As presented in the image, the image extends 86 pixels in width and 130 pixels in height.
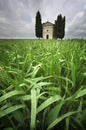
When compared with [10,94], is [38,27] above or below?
above

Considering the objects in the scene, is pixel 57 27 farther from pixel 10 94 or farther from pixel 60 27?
pixel 10 94

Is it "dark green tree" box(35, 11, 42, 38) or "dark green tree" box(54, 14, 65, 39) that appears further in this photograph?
"dark green tree" box(54, 14, 65, 39)

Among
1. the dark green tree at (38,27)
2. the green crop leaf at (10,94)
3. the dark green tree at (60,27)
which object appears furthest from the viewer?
the dark green tree at (60,27)

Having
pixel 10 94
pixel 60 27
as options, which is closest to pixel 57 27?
pixel 60 27

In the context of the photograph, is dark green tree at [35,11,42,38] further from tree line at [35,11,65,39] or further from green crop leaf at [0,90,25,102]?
green crop leaf at [0,90,25,102]

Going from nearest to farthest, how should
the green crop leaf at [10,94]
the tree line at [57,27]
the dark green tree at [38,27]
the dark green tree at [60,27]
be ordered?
the green crop leaf at [10,94], the dark green tree at [38,27], the tree line at [57,27], the dark green tree at [60,27]

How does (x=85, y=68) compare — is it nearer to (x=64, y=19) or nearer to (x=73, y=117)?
(x=73, y=117)

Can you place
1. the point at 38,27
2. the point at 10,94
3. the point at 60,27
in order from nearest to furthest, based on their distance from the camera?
the point at 10,94
the point at 38,27
the point at 60,27

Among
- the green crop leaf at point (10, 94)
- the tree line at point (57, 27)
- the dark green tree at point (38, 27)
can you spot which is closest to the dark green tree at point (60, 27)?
the tree line at point (57, 27)

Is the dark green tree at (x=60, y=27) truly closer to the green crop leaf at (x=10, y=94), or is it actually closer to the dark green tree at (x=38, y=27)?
the dark green tree at (x=38, y=27)

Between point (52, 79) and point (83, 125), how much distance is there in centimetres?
45

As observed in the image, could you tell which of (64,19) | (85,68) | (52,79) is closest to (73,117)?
(52,79)

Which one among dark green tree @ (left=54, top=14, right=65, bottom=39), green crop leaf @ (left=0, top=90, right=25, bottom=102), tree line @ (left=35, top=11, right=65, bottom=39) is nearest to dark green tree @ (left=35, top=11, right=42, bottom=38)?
tree line @ (left=35, top=11, right=65, bottom=39)

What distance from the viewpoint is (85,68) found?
4.69ft
